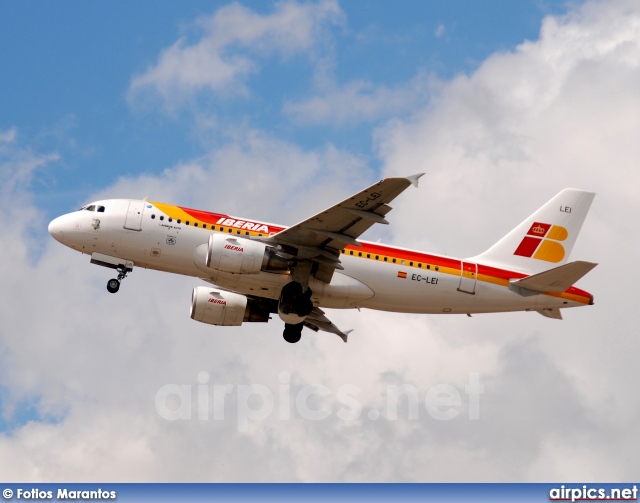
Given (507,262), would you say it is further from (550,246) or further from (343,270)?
(343,270)

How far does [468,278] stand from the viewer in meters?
52.9

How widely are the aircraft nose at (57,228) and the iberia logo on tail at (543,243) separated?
22042 millimetres

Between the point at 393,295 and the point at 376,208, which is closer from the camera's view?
the point at 376,208

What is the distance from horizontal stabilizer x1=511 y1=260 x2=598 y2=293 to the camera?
50719mm

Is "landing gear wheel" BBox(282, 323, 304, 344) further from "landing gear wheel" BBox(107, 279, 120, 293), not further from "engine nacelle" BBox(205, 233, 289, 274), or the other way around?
"landing gear wheel" BBox(107, 279, 120, 293)

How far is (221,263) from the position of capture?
48781mm

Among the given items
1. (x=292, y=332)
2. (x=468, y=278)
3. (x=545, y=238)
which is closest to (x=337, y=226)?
(x=468, y=278)

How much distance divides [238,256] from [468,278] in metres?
11.4

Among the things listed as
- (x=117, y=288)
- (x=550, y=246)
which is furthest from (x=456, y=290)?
(x=117, y=288)

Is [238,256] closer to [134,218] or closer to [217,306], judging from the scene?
[134,218]

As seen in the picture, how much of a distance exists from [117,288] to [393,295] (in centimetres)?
1287

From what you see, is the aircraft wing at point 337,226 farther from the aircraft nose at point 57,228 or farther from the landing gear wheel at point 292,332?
the aircraft nose at point 57,228

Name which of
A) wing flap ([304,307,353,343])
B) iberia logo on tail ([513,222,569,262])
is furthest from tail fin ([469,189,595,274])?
wing flap ([304,307,353,343])

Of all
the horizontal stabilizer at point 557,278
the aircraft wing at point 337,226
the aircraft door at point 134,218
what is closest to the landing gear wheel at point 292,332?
the aircraft wing at point 337,226
